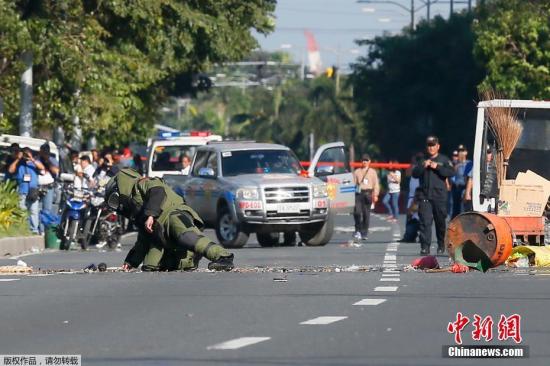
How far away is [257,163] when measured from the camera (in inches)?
1249

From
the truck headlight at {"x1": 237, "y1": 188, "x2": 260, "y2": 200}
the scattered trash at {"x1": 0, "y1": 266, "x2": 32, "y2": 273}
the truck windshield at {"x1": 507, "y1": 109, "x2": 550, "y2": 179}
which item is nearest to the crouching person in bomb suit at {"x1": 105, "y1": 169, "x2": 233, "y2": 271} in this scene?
the scattered trash at {"x1": 0, "y1": 266, "x2": 32, "y2": 273}

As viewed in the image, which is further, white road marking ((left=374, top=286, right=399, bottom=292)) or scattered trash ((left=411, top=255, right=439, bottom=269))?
scattered trash ((left=411, top=255, right=439, bottom=269))

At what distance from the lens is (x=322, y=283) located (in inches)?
704

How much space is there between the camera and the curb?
28.0 meters

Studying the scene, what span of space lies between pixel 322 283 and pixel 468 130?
60.0 metres

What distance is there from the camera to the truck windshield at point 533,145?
2608 centimetres

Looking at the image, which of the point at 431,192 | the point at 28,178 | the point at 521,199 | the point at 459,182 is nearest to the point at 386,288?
the point at 521,199

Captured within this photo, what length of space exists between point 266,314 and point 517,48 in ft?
159

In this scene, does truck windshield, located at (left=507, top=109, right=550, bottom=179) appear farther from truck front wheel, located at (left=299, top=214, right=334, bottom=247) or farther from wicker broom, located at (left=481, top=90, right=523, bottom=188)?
truck front wheel, located at (left=299, top=214, right=334, bottom=247)

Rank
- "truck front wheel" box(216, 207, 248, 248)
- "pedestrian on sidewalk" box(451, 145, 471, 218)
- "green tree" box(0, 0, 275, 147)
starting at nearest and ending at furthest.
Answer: "truck front wheel" box(216, 207, 248, 248) < "pedestrian on sidewalk" box(451, 145, 471, 218) < "green tree" box(0, 0, 275, 147)

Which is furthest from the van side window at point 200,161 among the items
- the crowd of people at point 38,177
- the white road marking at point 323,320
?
the white road marking at point 323,320

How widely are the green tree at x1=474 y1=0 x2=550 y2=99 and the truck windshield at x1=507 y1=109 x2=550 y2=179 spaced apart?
106ft

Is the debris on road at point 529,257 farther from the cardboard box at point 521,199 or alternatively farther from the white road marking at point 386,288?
the white road marking at point 386,288

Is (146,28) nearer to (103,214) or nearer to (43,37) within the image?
(43,37)
